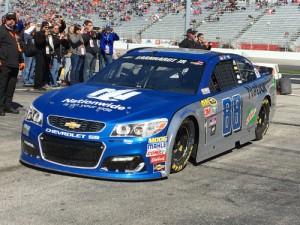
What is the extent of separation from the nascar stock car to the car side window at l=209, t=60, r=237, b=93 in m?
0.02

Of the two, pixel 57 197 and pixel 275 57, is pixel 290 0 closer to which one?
pixel 275 57

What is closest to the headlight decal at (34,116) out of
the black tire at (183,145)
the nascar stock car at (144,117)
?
the nascar stock car at (144,117)

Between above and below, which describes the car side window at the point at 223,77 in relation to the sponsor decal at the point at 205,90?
above

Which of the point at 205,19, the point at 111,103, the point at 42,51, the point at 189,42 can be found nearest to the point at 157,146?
the point at 111,103

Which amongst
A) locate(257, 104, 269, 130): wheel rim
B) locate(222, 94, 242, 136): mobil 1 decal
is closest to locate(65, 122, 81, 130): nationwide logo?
locate(222, 94, 242, 136): mobil 1 decal

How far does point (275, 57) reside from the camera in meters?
37.4

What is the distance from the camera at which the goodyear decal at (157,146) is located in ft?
19.0

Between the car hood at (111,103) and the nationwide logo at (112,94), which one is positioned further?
the nationwide logo at (112,94)

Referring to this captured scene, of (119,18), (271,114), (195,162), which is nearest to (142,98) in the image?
(195,162)

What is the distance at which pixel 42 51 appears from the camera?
13.9 m

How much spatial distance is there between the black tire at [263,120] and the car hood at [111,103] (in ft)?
7.38

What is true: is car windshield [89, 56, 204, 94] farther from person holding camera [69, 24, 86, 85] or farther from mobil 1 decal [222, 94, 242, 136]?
person holding camera [69, 24, 86, 85]

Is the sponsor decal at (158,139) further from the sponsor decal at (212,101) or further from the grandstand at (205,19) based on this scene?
the grandstand at (205,19)

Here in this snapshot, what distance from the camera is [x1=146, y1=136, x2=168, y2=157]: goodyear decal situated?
228 inches
